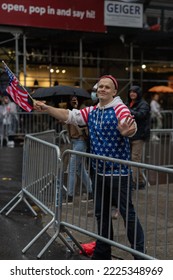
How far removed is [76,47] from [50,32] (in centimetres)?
203

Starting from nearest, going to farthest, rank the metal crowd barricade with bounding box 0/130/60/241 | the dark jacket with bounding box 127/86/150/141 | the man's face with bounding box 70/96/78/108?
the metal crowd barricade with bounding box 0/130/60/241
the man's face with bounding box 70/96/78/108
the dark jacket with bounding box 127/86/150/141

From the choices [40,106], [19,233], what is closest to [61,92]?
[19,233]

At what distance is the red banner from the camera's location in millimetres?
18172

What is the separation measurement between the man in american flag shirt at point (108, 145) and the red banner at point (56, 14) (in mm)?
13836

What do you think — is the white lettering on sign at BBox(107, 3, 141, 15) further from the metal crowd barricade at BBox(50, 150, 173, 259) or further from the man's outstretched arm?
the man's outstretched arm

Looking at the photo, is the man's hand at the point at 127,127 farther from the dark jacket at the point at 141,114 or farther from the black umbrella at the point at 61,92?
the dark jacket at the point at 141,114

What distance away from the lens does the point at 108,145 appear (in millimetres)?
4934

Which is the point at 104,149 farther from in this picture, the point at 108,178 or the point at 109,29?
the point at 109,29

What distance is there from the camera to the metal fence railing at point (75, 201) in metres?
4.69

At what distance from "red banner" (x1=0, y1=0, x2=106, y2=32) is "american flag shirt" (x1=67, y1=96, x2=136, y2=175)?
14026 mm

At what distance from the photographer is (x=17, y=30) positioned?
61.3 ft

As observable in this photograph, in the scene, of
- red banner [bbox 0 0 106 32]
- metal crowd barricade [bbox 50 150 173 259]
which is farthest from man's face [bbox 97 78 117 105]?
red banner [bbox 0 0 106 32]

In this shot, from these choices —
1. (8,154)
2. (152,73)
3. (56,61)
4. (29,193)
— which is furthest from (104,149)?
(152,73)

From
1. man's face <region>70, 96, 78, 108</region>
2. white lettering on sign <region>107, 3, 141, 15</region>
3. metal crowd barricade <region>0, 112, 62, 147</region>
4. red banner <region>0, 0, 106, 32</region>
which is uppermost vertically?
white lettering on sign <region>107, 3, 141, 15</region>
